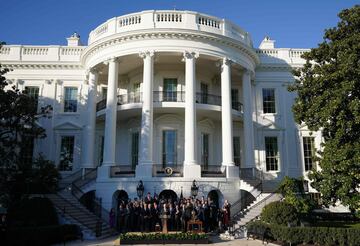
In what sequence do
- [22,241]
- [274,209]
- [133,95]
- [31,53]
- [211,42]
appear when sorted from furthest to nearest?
[31,53]
[133,95]
[211,42]
[274,209]
[22,241]

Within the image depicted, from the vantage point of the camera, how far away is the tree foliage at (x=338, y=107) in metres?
13.6

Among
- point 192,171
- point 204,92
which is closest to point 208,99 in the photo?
point 204,92

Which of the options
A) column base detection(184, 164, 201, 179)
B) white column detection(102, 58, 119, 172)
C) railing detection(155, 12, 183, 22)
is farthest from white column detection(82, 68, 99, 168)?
column base detection(184, 164, 201, 179)

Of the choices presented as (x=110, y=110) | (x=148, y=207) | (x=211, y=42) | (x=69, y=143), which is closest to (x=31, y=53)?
(x=69, y=143)

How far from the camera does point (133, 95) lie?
79.0ft

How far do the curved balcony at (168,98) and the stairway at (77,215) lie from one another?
7142 millimetres

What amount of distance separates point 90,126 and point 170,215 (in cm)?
945

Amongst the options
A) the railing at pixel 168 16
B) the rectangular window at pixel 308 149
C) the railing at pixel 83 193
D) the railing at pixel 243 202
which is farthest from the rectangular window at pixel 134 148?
the rectangular window at pixel 308 149

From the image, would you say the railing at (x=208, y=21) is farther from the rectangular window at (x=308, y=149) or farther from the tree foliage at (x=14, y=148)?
the tree foliage at (x=14, y=148)

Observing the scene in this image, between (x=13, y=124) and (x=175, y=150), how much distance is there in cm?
970

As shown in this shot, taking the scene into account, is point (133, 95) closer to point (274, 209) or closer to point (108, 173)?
point (108, 173)

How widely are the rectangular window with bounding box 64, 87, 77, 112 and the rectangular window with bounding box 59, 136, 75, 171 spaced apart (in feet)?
7.08

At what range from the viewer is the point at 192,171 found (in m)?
19.1

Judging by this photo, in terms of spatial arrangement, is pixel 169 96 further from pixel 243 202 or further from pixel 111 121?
pixel 243 202
